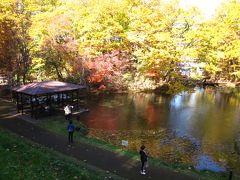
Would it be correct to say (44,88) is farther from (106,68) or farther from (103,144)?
(106,68)

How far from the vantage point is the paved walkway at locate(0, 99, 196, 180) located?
548 inches

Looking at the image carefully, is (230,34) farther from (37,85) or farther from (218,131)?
(37,85)

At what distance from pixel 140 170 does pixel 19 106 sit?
56.9 ft

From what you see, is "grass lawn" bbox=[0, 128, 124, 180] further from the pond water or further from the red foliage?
the red foliage

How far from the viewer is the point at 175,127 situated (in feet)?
82.0

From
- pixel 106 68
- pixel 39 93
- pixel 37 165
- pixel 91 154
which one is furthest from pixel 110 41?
pixel 37 165

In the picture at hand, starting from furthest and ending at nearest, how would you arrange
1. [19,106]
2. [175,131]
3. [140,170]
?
[19,106] → [175,131] → [140,170]

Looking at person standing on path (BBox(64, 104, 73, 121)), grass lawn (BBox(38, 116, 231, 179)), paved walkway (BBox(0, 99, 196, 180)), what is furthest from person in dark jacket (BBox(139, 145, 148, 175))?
person standing on path (BBox(64, 104, 73, 121))

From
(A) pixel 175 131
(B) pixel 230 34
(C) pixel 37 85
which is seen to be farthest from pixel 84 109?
(B) pixel 230 34

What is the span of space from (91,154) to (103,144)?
2016 millimetres

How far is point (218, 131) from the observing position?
2392 centimetres

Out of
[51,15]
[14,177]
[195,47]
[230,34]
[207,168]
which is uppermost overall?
[51,15]

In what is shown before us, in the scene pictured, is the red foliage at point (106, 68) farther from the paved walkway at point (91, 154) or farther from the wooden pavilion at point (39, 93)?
the paved walkway at point (91, 154)

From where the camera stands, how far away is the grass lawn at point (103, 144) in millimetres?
14922
